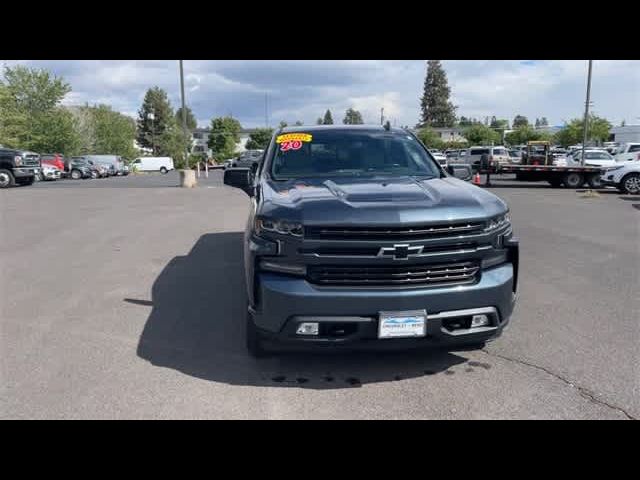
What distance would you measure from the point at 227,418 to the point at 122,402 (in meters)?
0.78

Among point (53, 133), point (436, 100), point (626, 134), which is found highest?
point (436, 100)

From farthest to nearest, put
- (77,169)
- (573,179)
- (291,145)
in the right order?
(77,169) → (573,179) → (291,145)

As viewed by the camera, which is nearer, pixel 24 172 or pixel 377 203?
pixel 377 203

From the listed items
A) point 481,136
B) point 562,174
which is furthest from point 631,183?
point 481,136

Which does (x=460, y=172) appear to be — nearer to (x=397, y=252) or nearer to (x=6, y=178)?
(x=397, y=252)

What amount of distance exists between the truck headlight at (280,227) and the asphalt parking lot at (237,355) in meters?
1.15

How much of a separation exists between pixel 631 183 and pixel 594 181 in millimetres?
3085

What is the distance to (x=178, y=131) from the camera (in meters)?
72.0

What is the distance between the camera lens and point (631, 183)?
17969mm

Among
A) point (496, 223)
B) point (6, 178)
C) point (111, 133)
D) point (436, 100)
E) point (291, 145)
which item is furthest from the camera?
point (436, 100)

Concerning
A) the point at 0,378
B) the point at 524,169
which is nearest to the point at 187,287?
the point at 0,378

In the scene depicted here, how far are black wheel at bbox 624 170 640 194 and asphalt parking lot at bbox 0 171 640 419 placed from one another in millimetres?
11959

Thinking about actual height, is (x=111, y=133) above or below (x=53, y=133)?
above

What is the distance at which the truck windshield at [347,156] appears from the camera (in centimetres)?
446
